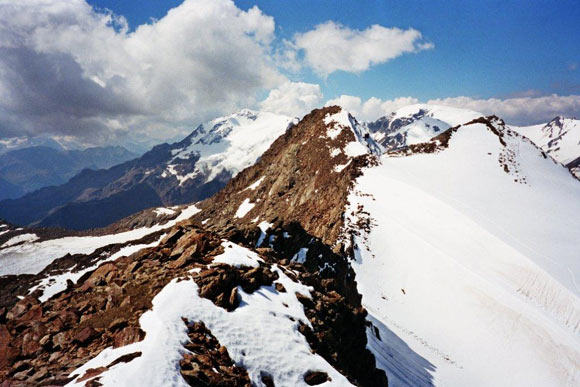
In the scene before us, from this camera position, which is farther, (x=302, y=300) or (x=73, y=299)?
(x=302, y=300)

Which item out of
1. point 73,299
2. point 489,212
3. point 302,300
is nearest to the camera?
point 73,299

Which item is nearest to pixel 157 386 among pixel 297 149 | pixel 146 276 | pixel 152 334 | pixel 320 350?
pixel 152 334

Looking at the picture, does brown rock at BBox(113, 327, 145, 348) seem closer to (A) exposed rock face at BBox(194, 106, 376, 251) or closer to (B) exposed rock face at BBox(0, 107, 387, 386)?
(B) exposed rock face at BBox(0, 107, 387, 386)

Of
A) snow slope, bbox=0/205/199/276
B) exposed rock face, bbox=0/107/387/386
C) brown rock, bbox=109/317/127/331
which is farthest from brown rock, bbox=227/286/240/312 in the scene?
snow slope, bbox=0/205/199/276

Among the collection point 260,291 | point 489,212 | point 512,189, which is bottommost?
point 260,291

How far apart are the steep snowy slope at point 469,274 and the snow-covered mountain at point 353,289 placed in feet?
0.59

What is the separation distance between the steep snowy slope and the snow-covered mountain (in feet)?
0.59

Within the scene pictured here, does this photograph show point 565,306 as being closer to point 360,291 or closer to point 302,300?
point 360,291

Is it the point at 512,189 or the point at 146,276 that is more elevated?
the point at 512,189

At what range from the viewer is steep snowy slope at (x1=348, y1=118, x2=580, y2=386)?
84.3 ft

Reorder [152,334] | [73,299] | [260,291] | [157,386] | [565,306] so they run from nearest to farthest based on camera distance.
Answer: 1. [157,386]
2. [152,334]
3. [73,299]
4. [260,291]
5. [565,306]

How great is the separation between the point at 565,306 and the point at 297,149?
206 ft

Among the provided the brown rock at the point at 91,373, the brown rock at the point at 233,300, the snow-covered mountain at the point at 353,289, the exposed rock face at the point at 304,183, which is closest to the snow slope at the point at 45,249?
the exposed rock face at the point at 304,183

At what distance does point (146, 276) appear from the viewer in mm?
14898
